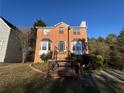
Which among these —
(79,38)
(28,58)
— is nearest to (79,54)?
(79,38)

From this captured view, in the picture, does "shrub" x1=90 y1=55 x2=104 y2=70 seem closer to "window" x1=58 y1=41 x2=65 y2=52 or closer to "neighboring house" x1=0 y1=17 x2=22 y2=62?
"window" x1=58 y1=41 x2=65 y2=52

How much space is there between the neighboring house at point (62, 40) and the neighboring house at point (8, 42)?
649 centimetres

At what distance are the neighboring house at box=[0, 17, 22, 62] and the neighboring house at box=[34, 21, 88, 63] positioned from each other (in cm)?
649

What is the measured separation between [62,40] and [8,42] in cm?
1092

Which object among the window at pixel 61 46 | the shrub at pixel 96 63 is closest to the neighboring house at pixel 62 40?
the window at pixel 61 46

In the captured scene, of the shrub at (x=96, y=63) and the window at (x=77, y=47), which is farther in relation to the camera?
the window at (x=77, y=47)

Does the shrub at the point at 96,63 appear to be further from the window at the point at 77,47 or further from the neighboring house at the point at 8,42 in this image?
the neighboring house at the point at 8,42

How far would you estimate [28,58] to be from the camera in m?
36.0

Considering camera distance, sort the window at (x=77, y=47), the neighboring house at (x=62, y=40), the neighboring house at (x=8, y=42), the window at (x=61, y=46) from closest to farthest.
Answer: the window at (x=77, y=47) < the neighboring house at (x=62, y=40) < the window at (x=61, y=46) < the neighboring house at (x=8, y=42)

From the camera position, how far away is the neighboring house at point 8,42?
31406mm

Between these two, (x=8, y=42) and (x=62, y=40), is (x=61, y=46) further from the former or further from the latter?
(x=8, y=42)

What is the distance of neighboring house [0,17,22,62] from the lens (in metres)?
31.4

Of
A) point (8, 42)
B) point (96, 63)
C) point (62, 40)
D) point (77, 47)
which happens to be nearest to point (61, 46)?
point (62, 40)

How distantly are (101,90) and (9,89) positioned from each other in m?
6.72
